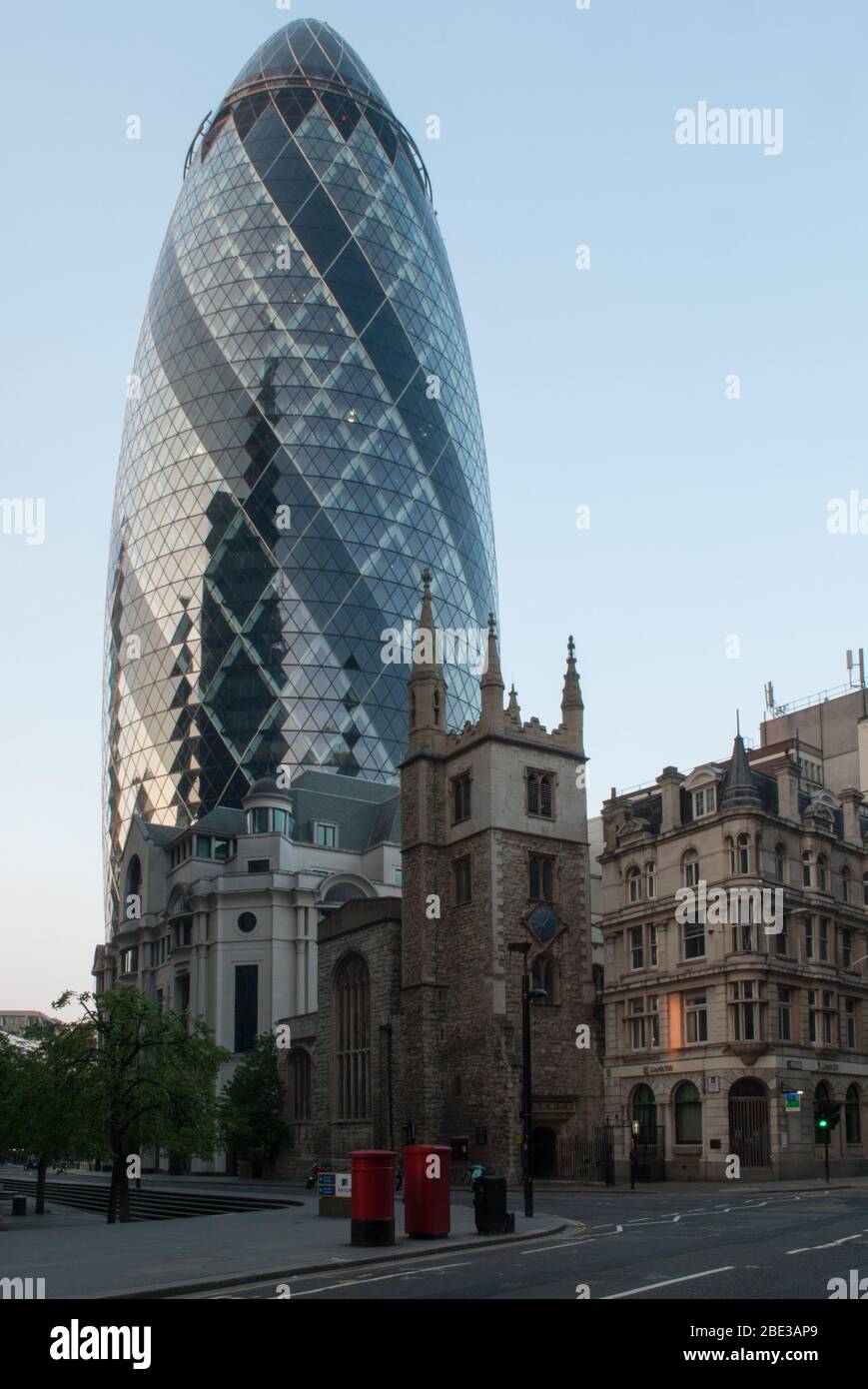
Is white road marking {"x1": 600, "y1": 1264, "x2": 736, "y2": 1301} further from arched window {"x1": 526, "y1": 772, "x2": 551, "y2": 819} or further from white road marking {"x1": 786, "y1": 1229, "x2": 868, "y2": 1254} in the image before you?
arched window {"x1": 526, "y1": 772, "x2": 551, "y2": 819}

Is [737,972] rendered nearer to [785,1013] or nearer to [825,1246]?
[785,1013]

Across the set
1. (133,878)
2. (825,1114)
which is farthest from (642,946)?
(133,878)

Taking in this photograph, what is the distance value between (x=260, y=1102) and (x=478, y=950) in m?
19.1

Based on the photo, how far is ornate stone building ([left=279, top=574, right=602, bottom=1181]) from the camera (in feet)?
200

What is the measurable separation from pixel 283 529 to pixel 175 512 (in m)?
11.7

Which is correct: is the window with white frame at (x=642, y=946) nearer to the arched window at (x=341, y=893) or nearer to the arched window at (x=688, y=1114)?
the arched window at (x=688, y=1114)

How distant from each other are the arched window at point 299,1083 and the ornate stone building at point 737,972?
64.5ft

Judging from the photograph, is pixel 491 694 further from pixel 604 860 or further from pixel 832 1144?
pixel 832 1144

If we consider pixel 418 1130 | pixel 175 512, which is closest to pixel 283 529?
pixel 175 512

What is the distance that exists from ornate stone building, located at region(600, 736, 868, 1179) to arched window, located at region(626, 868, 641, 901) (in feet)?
0.20

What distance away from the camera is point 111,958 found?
111188 mm

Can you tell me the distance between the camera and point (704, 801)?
58812 millimetres

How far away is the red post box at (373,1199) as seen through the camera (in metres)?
24.1
